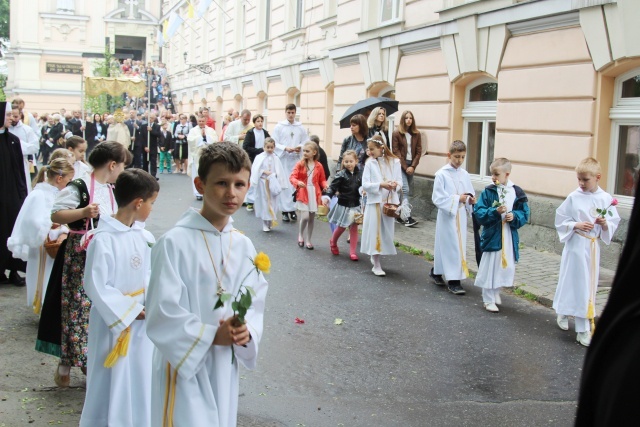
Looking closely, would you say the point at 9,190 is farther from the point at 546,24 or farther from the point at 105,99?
the point at 105,99

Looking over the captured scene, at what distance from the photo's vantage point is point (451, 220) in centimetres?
895

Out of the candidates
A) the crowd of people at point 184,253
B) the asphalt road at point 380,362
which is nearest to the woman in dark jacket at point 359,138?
the crowd of people at point 184,253

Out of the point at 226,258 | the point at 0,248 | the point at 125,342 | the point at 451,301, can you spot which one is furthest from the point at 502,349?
the point at 0,248

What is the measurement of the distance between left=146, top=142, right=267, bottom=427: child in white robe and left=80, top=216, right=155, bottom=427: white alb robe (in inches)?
40.1

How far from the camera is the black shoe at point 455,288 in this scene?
28.8ft

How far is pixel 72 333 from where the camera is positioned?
16.6 ft

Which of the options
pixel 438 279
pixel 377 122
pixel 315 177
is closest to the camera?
pixel 438 279

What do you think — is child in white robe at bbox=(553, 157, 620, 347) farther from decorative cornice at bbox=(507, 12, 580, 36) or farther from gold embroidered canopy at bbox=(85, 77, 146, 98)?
gold embroidered canopy at bbox=(85, 77, 146, 98)

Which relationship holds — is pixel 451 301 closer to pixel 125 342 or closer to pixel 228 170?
pixel 125 342

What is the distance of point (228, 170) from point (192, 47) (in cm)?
3805

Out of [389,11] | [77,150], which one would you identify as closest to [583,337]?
[77,150]

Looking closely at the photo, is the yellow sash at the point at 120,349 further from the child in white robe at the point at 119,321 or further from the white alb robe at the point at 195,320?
the white alb robe at the point at 195,320

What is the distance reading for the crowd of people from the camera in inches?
123

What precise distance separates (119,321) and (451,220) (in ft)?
18.2
